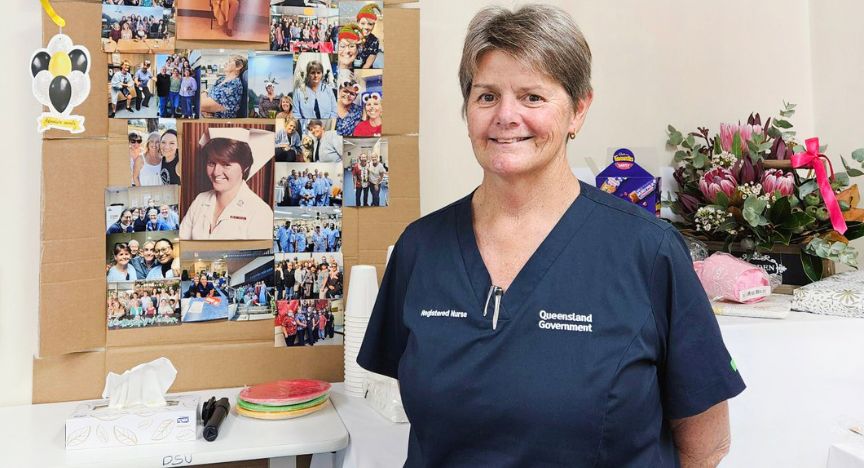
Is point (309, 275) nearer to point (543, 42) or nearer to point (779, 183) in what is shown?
point (543, 42)

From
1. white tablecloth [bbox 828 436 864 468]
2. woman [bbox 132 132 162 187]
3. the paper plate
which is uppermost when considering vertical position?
woman [bbox 132 132 162 187]

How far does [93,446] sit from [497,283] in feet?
2.79

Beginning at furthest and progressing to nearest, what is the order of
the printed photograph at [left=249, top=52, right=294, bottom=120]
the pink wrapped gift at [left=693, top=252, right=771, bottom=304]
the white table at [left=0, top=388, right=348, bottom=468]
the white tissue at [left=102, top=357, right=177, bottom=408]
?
the printed photograph at [left=249, top=52, right=294, bottom=120] → the pink wrapped gift at [left=693, top=252, right=771, bottom=304] → the white tissue at [left=102, top=357, right=177, bottom=408] → the white table at [left=0, top=388, right=348, bottom=468]

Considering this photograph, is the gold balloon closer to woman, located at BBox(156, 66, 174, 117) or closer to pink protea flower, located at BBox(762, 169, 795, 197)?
woman, located at BBox(156, 66, 174, 117)

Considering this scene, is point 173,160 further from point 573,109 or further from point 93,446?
point 573,109

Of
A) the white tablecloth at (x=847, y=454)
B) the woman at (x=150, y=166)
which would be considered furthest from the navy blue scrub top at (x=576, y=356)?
the woman at (x=150, y=166)

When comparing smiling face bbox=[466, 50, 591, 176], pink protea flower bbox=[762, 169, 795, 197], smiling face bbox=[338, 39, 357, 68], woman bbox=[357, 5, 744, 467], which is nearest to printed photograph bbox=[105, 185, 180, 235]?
smiling face bbox=[338, 39, 357, 68]

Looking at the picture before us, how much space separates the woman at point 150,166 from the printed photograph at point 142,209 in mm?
17

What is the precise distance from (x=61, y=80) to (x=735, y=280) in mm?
1574

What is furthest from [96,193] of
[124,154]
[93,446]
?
[93,446]

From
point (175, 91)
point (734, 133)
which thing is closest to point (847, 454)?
point (734, 133)

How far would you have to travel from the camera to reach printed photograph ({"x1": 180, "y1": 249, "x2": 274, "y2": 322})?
5.58ft

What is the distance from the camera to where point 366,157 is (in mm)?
1809

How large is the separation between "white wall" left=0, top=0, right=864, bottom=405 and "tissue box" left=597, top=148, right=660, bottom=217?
22 cm
